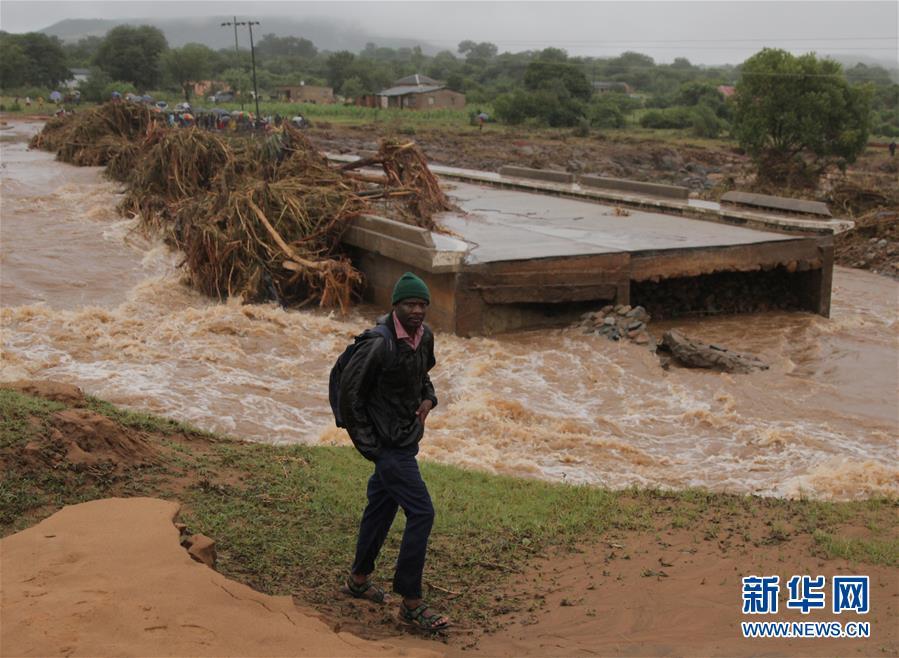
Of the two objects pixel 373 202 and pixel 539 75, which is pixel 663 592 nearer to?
pixel 373 202

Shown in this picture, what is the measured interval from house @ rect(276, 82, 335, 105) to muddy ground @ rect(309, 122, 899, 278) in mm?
35326

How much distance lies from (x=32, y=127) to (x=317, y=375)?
43.2 m

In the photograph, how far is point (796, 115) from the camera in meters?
33.3

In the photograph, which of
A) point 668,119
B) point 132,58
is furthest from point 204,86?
point 668,119

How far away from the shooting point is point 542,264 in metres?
14.7

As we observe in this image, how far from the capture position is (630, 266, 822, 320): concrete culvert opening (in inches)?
663

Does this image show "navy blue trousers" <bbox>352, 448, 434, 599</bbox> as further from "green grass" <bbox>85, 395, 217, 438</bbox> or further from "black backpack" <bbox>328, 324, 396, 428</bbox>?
"green grass" <bbox>85, 395, 217, 438</bbox>

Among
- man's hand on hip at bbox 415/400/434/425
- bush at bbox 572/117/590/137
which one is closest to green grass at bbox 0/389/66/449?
man's hand on hip at bbox 415/400/434/425

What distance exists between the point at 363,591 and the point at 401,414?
3.33ft

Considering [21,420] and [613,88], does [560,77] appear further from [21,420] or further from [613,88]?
[21,420]

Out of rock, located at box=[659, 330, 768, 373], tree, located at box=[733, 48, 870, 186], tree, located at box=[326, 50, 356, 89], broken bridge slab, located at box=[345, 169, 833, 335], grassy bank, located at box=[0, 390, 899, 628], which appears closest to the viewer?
grassy bank, located at box=[0, 390, 899, 628]

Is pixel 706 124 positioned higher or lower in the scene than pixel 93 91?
lower

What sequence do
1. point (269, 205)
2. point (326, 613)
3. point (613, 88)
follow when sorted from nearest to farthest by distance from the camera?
1. point (326, 613)
2. point (269, 205)
3. point (613, 88)

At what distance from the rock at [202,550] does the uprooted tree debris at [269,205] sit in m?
11.1
